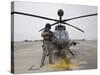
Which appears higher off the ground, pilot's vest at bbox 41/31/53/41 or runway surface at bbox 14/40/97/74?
pilot's vest at bbox 41/31/53/41

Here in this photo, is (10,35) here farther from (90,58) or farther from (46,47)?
(90,58)

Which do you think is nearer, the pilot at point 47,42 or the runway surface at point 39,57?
the runway surface at point 39,57

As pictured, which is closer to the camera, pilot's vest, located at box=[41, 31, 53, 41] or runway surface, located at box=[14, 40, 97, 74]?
runway surface, located at box=[14, 40, 97, 74]

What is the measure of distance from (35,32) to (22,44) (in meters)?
0.19

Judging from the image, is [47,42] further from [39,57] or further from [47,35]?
[39,57]

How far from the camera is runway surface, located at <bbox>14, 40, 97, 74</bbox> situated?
7.08 feet

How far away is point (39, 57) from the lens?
7.40 ft

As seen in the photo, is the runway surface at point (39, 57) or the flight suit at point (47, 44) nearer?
the runway surface at point (39, 57)

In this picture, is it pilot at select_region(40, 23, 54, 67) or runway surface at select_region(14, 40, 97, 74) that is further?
pilot at select_region(40, 23, 54, 67)

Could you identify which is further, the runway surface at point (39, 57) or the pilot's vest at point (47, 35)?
the pilot's vest at point (47, 35)

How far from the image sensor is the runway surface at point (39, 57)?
2158 millimetres

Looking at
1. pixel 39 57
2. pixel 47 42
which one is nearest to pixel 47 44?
pixel 47 42

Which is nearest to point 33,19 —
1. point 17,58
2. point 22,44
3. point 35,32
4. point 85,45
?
point 35,32

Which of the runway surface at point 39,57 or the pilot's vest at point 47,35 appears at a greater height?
the pilot's vest at point 47,35
